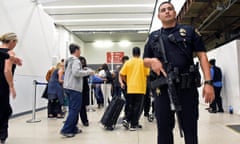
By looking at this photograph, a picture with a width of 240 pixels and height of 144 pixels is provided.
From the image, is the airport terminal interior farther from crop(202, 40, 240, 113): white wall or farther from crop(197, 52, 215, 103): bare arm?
crop(197, 52, 215, 103): bare arm

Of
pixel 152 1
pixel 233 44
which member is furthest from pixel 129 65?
pixel 152 1

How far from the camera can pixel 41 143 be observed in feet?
9.64

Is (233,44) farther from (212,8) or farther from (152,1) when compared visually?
(152,1)

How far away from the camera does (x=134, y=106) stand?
380 centimetres

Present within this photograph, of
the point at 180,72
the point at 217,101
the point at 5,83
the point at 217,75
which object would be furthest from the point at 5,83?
the point at 217,101

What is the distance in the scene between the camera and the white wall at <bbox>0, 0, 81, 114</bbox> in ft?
18.5

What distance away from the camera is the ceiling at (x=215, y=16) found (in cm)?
574

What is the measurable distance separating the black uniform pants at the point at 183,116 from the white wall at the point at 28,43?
4.71 meters

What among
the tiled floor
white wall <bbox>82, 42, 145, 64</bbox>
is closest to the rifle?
the tiled floor

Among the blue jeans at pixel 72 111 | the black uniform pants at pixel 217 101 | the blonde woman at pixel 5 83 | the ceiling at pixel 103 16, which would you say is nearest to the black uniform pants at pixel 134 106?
the blue jeans at pixel 72 111

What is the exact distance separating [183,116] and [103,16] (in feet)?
32.2

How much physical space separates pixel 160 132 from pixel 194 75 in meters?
0.47

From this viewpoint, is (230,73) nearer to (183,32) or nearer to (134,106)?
(134,106)

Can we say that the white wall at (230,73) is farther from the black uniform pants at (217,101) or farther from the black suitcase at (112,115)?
the black suitcase at (112,115)
